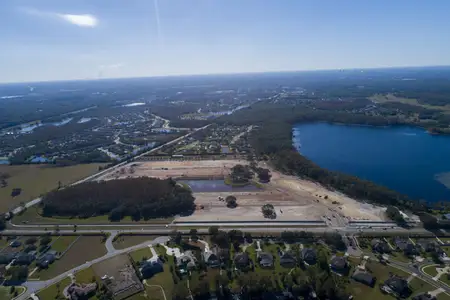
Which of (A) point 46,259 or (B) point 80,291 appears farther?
(A) point 46,259

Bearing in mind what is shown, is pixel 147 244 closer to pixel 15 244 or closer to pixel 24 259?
pixel 24 259

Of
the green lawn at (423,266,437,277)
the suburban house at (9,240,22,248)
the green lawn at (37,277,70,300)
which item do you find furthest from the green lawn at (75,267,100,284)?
the green lawn at (423,266,437,277)

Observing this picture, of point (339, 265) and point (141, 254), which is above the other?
point (339, 265)

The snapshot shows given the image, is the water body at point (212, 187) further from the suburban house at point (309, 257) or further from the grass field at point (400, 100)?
the grass field at point (400, 100)

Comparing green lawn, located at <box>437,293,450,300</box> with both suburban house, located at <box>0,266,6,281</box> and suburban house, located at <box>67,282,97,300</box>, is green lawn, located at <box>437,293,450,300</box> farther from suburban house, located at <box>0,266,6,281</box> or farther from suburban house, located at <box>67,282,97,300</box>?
suburban house, located at <box>0,266,6,281</box>

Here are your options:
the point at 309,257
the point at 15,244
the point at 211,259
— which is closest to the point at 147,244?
the point at 211,259

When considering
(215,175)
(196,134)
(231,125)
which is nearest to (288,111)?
(231,125)

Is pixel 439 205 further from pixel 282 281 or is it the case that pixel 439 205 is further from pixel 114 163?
pixel 114 163
